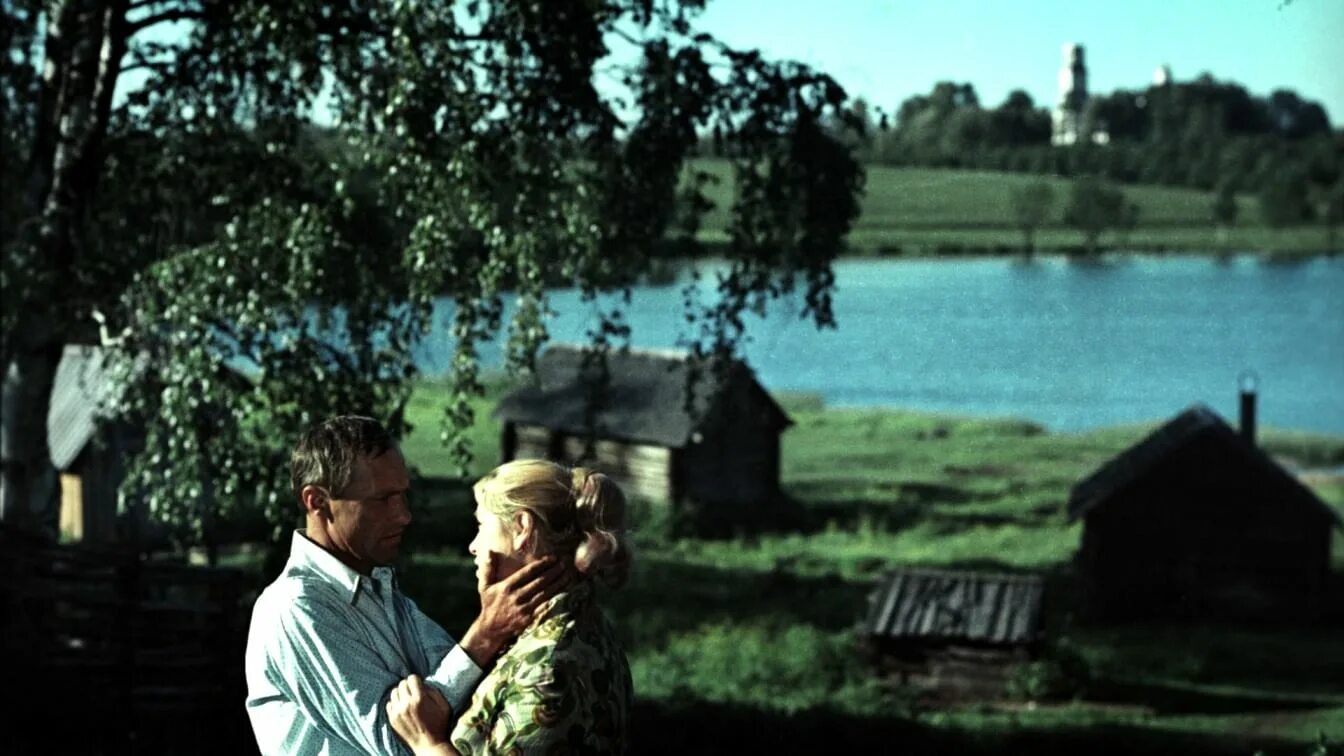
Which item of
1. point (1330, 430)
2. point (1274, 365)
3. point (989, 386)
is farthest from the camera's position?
point (989, 386)

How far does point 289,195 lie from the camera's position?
11.9m

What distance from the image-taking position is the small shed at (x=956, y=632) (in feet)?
76.9

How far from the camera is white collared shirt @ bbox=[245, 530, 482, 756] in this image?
132 inches

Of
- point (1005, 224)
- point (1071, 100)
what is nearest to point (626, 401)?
point (1005, 224)

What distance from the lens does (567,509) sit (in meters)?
3.32

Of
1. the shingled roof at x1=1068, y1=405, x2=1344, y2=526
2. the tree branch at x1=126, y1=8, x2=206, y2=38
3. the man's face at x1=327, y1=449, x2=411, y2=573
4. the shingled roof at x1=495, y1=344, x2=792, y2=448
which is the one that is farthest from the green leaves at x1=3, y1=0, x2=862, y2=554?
the shingled roof at x1=495, y1=344, x2=792, y2=448

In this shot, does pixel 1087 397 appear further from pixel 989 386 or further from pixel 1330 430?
pixel 1330 430

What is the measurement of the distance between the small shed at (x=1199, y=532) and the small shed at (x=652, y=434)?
7646mm

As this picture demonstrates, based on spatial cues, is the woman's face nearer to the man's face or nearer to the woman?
the woman

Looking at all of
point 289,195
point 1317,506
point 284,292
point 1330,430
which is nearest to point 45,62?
point 289,195

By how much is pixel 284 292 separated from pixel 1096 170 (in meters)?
35.1

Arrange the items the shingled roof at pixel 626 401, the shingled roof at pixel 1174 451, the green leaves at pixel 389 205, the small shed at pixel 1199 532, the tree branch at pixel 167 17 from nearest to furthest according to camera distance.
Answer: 1. the green leaves at pixel 389 205
2. the tree branch at pixel 167 17
3. the shingled roof at pixel 1174 451
4. the small shed at pixel 1199 532
5. the shingled roof at pixel 626 401

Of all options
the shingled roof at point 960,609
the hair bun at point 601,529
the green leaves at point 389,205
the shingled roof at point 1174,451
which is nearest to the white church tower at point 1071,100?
the shingled roof at point 1174,451

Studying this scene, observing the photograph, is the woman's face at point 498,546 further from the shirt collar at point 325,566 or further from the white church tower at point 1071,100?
the white church tower at point 1071,100
